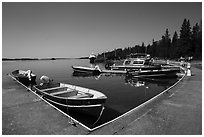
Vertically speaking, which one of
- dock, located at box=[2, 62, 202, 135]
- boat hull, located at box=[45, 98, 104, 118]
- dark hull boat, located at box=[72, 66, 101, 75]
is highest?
dark hull boat, located at box=[72, 66, 101, 75]

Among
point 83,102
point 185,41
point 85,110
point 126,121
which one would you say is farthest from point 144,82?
point 185,41

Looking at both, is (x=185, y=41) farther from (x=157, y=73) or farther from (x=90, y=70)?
(x=90, y=70)

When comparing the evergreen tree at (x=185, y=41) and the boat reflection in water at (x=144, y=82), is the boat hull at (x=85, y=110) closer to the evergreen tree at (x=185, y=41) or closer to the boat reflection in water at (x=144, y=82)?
the boat reflection in water at (x=144, y=82)

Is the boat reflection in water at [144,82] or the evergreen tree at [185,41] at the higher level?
the evergreen tree at [185,41]

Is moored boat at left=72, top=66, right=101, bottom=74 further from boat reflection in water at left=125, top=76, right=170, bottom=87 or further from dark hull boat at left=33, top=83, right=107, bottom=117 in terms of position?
dark hull boat at left=33, top=83, right=107, bottom=117

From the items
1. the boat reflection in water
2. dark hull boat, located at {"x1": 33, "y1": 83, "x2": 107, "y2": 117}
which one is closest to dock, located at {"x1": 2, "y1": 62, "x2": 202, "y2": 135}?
dark hull boat, located at {"x1": 33, "y1": 83, "x2": 107, "y2": 117}

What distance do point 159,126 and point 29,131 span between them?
5.38 meters

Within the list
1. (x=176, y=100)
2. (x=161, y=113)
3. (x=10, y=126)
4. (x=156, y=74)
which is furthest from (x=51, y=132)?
(x=156, y=74)

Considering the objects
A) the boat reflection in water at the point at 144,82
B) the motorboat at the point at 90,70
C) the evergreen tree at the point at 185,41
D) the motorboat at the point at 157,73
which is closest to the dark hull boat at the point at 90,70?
the motorboat at the point at 90,70

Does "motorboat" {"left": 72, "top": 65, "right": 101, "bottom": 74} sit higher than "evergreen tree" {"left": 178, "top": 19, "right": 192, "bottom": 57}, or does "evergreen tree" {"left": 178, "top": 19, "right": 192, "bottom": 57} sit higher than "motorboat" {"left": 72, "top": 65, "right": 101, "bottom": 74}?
"evergreen tree" {"left": 178, "top": 19, "right": 192, "bottom": 57}

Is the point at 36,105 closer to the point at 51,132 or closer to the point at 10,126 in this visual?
the point at 10,126

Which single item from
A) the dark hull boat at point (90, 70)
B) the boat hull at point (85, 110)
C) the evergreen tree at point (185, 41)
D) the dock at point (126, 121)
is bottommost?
the boat hull at point (85, 110)

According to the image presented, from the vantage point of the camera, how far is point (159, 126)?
622 cm

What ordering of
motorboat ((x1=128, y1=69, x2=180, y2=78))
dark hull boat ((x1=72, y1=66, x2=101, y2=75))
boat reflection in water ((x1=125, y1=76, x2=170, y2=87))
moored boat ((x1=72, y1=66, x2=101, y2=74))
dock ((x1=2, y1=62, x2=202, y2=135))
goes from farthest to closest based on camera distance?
moored boat ((x1=72, y1=66, x2=101, y2=74)), dark hull boat ((x1=72, y1=66, x2=101, y2=75)), motorboat ((x1=128, y1=69, x2=180, y2=78)), boat reflection in water ((x1=125, y1=76, x2=170, y2=87)), dock ((x1=2, y1=62, x2=202, y2=135))
